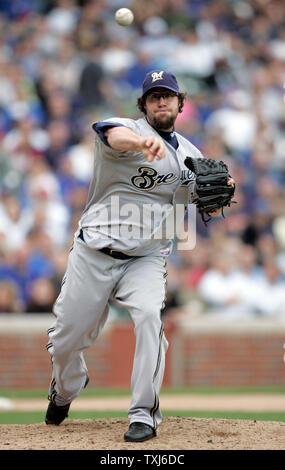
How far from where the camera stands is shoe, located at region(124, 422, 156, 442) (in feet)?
15.7

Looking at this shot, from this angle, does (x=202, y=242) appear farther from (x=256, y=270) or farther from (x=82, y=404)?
(x=82, y=404)

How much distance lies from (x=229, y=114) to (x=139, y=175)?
7.82 meters

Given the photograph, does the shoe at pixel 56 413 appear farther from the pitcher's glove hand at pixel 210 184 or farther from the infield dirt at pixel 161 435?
the pitcher's glove hand at pixel 210 184

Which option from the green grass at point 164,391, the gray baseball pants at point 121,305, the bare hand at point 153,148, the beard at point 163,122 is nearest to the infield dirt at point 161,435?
the gray baseball pants at point 121,305

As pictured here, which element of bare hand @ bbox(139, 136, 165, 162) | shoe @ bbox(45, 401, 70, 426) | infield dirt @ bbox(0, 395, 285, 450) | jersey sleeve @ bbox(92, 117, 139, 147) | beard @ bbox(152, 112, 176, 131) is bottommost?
infield dirt @ bbox(0, 395, 285, 450)

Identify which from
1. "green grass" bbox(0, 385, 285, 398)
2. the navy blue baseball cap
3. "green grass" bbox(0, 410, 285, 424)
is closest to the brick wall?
"green grass" bbox(0, 385, 285, 398)

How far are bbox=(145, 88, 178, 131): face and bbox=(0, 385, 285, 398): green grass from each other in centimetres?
472

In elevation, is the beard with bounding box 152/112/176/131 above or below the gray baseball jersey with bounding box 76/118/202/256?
above

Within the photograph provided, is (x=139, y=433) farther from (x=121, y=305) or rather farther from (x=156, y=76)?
(x=156, y=76)

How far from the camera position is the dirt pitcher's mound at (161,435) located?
4.69m

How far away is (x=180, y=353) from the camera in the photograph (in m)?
9.97

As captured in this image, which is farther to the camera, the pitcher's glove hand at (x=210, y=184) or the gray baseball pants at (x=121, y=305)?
the pitcher's glove hand at (x=210, y=184)

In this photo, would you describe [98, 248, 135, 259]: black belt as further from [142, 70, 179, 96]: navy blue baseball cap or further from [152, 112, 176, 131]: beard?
[142, 70, 179, 96]: navy blue baseball cap

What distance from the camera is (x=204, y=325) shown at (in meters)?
9.96
